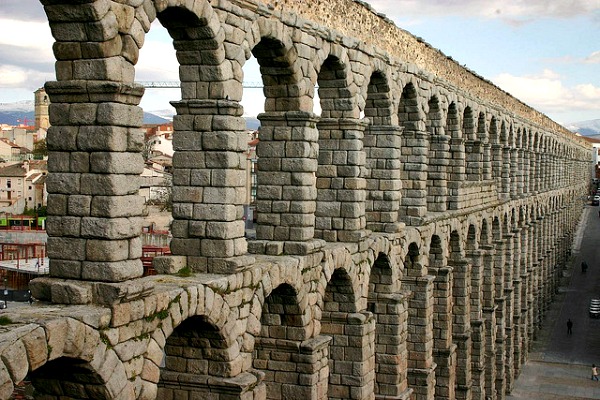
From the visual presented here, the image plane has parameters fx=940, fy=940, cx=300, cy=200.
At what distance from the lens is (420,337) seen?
88.1 feet

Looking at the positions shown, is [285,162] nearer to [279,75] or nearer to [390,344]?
[279,75]

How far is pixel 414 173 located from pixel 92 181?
15.7 metres

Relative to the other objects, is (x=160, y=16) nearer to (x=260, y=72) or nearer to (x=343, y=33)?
(x=260, y=72)

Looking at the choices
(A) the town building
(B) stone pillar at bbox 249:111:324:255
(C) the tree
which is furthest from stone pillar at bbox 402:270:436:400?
(C) the tree

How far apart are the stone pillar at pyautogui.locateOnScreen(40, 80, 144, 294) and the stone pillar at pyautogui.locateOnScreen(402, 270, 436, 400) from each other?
15.2 m

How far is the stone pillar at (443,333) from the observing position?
1164 inches

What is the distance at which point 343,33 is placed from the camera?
802 inches

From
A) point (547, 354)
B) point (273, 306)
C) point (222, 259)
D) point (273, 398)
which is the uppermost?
point (222, 259)

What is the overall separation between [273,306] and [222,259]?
3.46 m

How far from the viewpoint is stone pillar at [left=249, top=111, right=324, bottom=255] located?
17.9 metres

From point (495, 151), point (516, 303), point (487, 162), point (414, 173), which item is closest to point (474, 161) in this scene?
point (487, 162)

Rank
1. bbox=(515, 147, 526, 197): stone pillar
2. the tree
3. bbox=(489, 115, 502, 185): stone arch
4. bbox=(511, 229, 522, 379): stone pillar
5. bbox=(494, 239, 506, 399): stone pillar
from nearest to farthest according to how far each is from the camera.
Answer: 1. bbox=(494, 239, 506, 399): stone pillar
2. bbox=(489, 115, 502, 185): stone arch
3. bbox=(511, 229, 522, 379): stone pillar
4. bbox=(515, 147, 526, 197): stone pillar
5. the tree

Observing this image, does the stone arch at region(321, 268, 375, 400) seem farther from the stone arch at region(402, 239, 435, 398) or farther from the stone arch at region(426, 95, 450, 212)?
the stone arch at region(426, 95, 450, 212)

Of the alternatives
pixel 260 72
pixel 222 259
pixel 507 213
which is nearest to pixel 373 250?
pixel 260 72
